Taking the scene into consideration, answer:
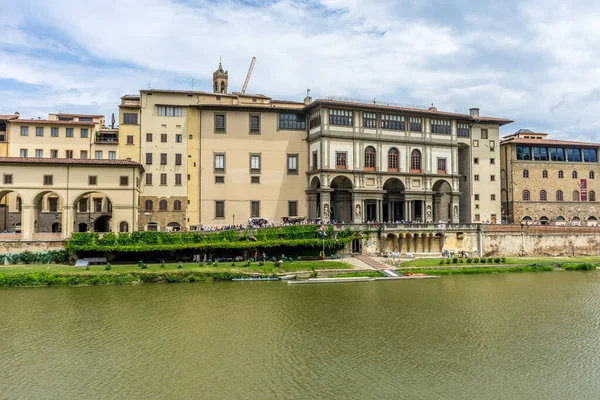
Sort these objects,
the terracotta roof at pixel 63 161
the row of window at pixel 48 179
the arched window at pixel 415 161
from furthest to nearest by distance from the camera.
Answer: the arched window at pixel 415 161, the row of window at pixel 48 179, the terracotta roof at pixel 63 161

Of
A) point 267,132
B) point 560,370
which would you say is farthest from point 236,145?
point 560,370

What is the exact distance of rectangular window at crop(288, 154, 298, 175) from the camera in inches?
2687

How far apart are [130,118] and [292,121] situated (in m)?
21.2

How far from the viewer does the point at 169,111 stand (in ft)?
215

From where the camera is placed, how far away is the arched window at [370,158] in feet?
221

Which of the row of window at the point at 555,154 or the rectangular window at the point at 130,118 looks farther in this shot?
the row of window at the point at 555,154

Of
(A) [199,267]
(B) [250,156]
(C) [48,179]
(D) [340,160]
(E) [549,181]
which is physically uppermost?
(B) [250,156]

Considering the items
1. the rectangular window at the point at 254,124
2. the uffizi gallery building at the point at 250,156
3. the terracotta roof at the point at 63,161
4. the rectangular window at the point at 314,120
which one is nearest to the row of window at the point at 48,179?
the terracotta roof at the point at 63,161

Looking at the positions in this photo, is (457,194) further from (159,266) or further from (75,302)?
(75,302)

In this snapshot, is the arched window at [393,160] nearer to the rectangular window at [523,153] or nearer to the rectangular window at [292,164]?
the rectangular window at [292,164]

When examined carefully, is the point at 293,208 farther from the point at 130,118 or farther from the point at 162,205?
the point at 130,118

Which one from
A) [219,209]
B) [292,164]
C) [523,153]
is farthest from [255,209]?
[523,153]

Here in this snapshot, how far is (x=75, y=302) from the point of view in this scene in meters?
37.5

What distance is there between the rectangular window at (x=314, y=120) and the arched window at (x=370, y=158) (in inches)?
297
